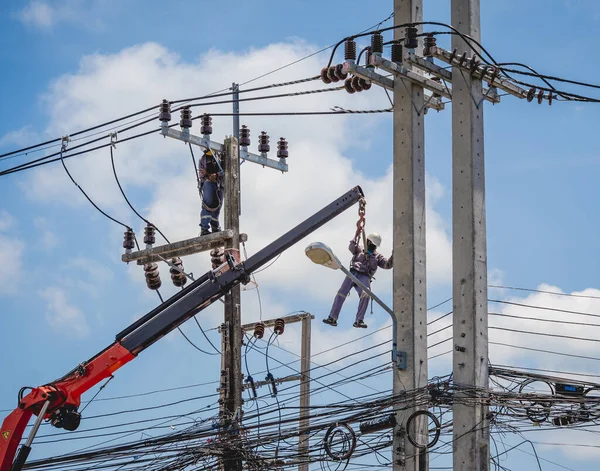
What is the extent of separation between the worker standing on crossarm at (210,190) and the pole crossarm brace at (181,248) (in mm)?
473

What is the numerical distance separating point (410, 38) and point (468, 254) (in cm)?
274

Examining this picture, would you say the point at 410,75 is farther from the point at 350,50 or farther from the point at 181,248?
the point at 181,248

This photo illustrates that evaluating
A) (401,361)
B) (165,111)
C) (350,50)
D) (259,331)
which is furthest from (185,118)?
(401,361)

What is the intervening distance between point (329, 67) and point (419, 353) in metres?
3.89

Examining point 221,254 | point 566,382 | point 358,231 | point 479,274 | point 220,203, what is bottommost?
point 566,382

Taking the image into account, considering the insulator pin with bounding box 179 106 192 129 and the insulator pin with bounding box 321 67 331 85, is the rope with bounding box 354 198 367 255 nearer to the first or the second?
the insulator pin with bounding box 321 67 331 85

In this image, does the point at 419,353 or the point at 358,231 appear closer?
the point at 419,353

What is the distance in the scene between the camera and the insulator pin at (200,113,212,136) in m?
20.4

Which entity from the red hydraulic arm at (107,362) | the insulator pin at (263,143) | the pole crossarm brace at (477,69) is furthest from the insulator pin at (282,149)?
the pole crossarm brace at (477,69)

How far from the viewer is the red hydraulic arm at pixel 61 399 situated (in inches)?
674

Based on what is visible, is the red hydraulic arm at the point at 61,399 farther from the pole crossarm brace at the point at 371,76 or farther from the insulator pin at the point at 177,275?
the pole crossarm brace at the point at 371,76

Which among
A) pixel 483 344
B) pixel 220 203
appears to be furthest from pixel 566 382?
pixel 220 203

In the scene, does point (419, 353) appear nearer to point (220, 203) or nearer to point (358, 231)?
point (358, 231)

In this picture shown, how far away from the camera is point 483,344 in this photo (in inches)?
543
